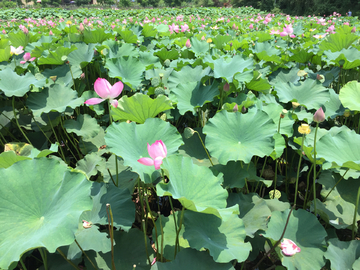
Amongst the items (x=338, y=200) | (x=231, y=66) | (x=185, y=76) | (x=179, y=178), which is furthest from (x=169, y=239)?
(x=231, y=66)

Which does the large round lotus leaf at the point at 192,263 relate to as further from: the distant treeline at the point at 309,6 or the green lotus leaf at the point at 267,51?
the distant treeline at the point at 309,6

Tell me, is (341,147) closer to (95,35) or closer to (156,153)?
(156,153)

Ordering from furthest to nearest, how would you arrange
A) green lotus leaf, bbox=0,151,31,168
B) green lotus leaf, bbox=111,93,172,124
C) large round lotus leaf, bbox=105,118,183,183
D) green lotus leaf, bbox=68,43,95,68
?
green lotus leaf, bbox=68,43,95,68
green lotus leaf, bbox=111,93,172,124
large round lotus leaf, bbox=105,118,183,183
green lotus leaf, bbox=0,151,31,168

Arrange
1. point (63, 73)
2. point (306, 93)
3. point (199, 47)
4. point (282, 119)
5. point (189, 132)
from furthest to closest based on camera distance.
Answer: point (199, 47) < point (63, 73) < point (306, 93) < point (282, 119) < point (189, 132)

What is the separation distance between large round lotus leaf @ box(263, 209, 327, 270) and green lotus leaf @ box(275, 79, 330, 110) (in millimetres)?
785

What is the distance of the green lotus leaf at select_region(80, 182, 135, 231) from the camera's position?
0.92 metres

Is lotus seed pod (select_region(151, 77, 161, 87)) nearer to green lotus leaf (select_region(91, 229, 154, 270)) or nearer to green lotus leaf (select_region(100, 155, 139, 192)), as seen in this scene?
green lotus leaf (select_region(100, 155, 139, 192))

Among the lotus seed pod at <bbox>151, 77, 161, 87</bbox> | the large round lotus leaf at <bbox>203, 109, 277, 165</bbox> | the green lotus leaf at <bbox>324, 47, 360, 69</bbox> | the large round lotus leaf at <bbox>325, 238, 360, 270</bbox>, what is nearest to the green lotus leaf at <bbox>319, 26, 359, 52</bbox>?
the green lotus leaf at <bbox>324, 47, 360, 69</bbox>

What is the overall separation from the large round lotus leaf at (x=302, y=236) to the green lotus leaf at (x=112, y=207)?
1.82ft

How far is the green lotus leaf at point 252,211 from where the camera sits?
954mm

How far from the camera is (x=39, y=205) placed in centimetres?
75

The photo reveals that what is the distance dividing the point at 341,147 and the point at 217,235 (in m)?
0.67

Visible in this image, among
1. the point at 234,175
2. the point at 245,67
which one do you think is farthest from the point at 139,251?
the point at 245,67

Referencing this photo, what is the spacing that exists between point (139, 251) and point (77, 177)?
441mm
